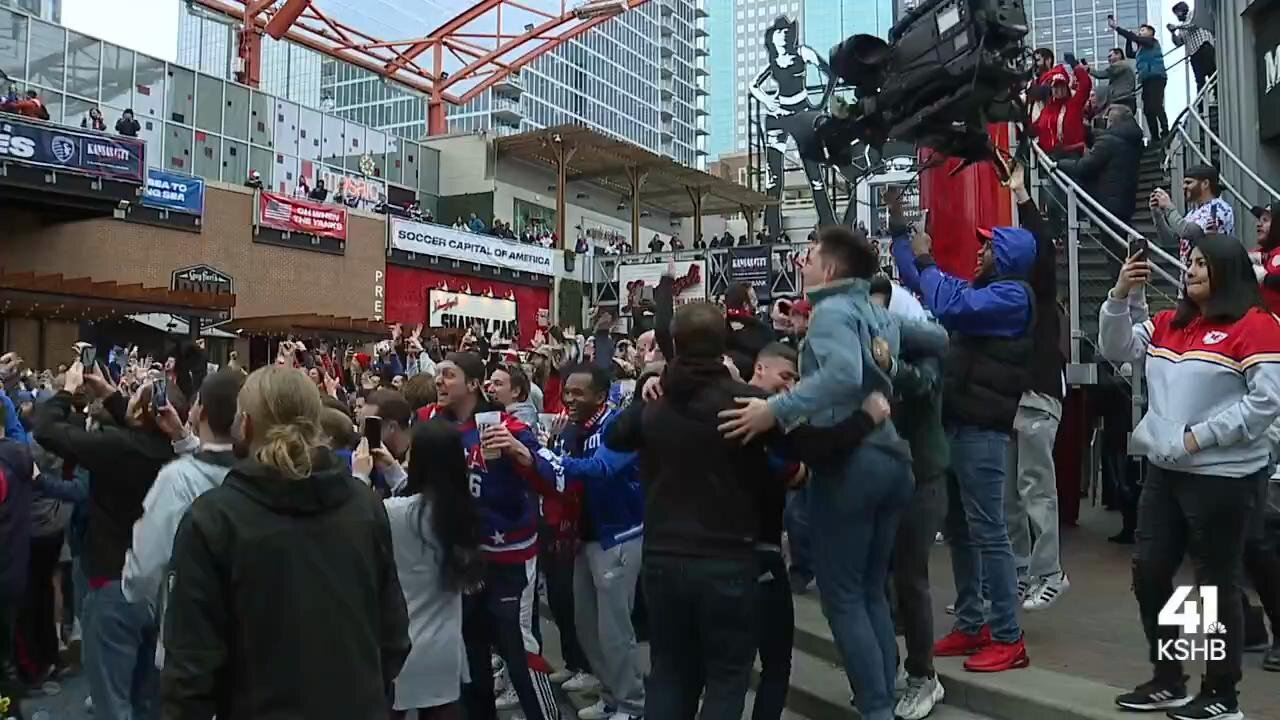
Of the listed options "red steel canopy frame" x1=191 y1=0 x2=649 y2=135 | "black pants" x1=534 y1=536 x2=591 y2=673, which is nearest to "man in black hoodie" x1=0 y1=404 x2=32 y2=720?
"black pants" x1=534 y1=536 x2=591 y2=673

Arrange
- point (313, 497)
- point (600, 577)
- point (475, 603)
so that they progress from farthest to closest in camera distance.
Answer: point (600, 577) → point (475, 603) → point (313, 497)

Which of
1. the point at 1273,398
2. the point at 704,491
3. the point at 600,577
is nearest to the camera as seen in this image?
the point at 704,491

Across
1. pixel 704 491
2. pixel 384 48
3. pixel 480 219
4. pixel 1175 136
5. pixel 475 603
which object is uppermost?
pixel 384 48

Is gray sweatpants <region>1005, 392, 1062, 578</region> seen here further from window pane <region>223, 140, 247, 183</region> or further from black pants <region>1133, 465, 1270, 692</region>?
window pane <region>223, 140, 247, 183</region>

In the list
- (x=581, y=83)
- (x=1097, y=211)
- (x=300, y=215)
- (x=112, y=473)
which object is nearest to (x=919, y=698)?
→ (x=112, y=473)

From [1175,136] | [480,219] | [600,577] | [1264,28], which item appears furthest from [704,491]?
[480,219]

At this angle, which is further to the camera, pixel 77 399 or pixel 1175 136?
pixel 1175 136

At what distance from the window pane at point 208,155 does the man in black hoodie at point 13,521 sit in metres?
22.3

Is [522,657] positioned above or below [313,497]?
below

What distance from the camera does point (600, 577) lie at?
4.84 meters

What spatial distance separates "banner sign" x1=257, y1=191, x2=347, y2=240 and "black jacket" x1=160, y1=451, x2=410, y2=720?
22532mm

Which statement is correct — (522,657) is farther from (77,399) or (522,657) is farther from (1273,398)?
(1273,398)

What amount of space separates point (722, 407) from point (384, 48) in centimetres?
3702

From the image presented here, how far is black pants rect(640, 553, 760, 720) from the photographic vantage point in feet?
10.7
